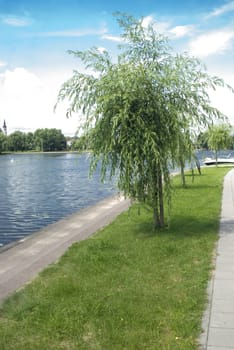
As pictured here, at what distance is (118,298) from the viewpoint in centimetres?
559

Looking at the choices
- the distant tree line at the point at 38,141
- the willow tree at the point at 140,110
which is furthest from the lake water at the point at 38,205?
the distant tree line at the point at 38,141

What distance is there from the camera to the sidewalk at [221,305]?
4.23 m

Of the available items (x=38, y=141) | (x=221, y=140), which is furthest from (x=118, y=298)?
(x=38, y=141)

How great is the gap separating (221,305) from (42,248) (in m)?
5.33

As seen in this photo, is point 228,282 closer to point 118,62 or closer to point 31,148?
point 118,62

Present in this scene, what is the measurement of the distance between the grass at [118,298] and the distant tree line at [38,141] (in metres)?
144

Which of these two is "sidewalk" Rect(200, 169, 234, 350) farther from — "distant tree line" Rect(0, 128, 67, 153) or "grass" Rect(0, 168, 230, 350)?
"distant tree line" Rect(0, 128, 67, 153)

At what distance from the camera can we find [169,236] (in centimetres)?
936

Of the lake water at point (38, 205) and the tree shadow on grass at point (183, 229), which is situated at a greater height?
the tree shadow on grass at point (183, 229)

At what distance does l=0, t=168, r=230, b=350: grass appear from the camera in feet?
14.6

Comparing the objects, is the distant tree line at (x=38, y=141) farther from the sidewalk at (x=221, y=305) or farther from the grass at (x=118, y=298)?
the sidewalk at (x=221, y=305)

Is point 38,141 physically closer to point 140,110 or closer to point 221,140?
point 221,140

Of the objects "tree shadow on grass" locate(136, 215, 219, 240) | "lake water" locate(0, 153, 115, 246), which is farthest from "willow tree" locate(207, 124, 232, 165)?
"tree shadow on grass" locate(136, 215, 219, 240)

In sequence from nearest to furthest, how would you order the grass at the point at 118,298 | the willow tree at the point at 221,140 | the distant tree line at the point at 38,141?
the grass at the point at 118,298 < the willow tree at the point at 221,140 < the distant tree line at the point at 38,141
